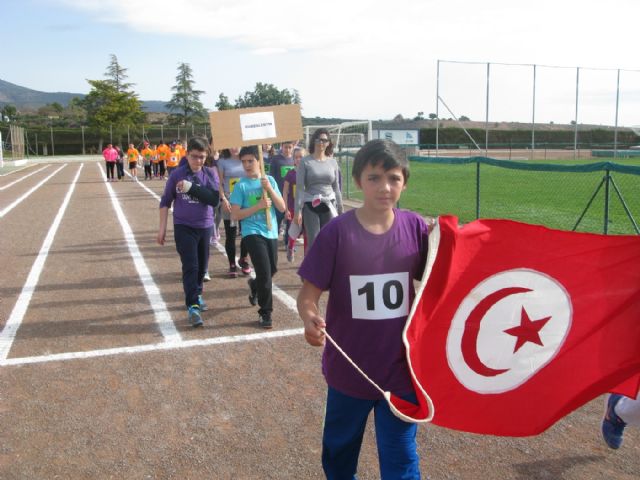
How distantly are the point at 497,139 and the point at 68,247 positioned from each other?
55.8 metres

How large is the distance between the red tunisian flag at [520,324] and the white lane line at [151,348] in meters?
3.26

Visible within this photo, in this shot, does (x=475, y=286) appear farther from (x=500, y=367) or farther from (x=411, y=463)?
(x=411, y=463)

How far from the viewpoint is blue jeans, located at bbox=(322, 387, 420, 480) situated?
2.69m

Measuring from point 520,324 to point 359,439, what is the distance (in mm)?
967

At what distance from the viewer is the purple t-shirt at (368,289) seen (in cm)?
268

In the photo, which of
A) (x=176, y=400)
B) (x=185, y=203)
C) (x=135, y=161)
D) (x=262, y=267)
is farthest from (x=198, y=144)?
(x=135, y=161)

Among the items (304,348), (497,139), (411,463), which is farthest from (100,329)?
(497,139)

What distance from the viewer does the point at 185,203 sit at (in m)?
6.45

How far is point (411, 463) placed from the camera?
106 inches

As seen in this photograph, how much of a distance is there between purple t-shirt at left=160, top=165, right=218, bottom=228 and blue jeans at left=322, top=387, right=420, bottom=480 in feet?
13.1

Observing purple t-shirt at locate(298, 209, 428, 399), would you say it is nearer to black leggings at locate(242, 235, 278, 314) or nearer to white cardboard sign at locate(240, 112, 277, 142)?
black leggings at locate(242, 235, 278, 314)

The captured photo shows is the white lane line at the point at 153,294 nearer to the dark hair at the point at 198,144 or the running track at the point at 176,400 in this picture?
the running track at the point at 176,400

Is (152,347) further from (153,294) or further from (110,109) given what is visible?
(110,109)

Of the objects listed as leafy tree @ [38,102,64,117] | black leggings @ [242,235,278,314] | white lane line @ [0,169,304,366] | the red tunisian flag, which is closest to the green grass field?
black leggings @ [242,235,278,314]
